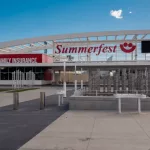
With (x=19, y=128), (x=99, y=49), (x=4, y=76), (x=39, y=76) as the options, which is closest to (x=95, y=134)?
(x=19, y=128)

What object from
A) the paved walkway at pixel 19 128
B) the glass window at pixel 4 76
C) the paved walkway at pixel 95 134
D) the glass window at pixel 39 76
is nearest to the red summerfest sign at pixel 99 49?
the glass window at pixel 39 76

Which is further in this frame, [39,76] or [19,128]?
[39,76]

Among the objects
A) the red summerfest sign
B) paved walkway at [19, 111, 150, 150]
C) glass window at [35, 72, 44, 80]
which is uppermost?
the red summerfest sign

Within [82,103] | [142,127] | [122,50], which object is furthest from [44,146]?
[122,50]

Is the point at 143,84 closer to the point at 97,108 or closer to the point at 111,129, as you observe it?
the point at 97,108

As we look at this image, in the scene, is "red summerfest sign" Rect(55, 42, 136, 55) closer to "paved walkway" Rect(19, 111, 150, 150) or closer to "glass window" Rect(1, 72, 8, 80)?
"glass window" Rect(1, 72, 8, 80)

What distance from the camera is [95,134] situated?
7.70 meters

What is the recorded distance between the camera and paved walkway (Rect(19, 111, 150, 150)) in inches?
254

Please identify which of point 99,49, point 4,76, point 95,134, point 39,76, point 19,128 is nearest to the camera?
point 95,134

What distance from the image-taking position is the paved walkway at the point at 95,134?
6.46 meters

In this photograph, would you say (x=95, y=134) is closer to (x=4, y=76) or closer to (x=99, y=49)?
(x=99, y=49)

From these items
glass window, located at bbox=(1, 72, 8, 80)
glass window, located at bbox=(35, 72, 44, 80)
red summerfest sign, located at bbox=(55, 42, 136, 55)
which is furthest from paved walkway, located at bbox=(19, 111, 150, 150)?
glass window, located at bbox=(1, 72, 8, 80)

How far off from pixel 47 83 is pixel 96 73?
117ft

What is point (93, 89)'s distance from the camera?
51.2 feet
